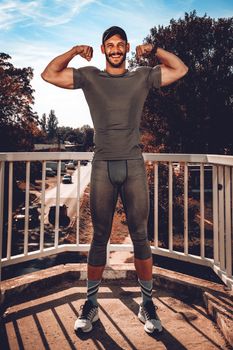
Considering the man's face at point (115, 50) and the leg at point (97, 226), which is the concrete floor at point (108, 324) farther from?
the man's face at point (115, 50)

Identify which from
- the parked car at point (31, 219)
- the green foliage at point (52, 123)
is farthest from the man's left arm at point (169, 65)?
the green foliage at point (52, 123)

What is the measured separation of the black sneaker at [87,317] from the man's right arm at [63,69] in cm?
135

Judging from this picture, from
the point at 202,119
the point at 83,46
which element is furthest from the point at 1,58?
the point at 83,46

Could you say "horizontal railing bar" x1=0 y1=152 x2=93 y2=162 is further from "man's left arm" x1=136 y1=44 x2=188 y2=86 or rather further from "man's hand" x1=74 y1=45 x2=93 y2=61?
"man's left arm" x1=136 y1=44 x2=188 y2=86

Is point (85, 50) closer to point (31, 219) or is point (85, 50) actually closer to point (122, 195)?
point (122, 195)

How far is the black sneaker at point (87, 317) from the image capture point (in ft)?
5.73

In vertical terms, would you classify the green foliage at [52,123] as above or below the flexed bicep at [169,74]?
above

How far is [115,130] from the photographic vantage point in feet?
5.69

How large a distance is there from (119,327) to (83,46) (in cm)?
171

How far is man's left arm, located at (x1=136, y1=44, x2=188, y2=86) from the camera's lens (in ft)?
5.90

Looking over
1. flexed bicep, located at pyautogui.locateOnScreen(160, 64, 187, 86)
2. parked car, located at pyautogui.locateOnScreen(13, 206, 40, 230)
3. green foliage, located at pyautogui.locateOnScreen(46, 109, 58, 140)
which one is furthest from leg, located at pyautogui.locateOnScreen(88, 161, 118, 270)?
green foliage, located at pyautogui.locateOnScreen(46, 109, 58, 140)

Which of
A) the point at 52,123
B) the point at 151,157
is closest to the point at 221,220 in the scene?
the point at 151,157

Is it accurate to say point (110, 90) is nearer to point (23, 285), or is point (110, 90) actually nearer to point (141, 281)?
point (141, 281)

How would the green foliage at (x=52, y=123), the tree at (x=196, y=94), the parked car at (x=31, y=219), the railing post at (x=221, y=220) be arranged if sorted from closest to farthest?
the railing post at (x=221, y=220) → the tree at (x=196, y=94) → the parked car at (x=31, y=219) → the green foliage at (x=52, y=123)
